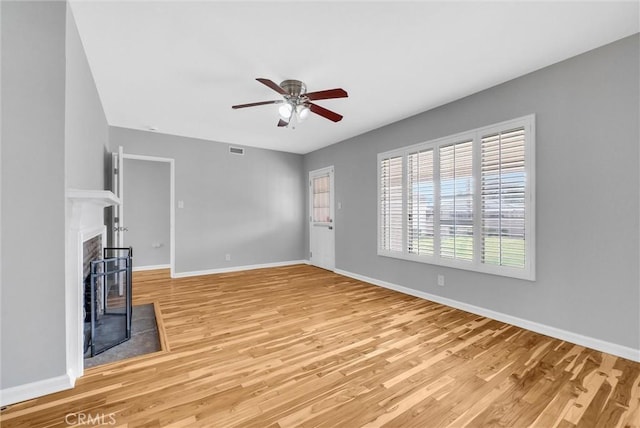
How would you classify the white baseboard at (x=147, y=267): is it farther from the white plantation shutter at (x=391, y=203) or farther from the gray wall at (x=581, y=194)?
the gray wall at (x=581, y=194)

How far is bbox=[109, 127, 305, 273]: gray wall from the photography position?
16.6ft

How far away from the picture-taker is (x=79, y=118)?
7.49 feet

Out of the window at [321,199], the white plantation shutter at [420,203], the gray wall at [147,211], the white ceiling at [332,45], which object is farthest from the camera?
the window at [321,199]

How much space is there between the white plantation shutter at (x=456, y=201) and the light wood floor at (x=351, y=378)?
0.83 meters

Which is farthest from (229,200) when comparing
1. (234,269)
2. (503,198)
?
(503,198)

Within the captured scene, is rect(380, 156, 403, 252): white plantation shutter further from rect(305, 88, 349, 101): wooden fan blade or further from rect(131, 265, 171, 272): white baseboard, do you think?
rect(131, 265, 171, 272): white baseboard

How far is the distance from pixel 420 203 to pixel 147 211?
5.39 m

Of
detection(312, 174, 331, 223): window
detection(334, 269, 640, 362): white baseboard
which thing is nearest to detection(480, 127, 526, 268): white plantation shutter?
detection(334, 269, 640, 362): white baseboard

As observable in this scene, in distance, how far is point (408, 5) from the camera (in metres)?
1.89

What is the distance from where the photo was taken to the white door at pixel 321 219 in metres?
5.69

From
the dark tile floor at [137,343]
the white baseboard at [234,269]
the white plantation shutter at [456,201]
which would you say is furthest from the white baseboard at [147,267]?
the white plantation shutter at [456,201]

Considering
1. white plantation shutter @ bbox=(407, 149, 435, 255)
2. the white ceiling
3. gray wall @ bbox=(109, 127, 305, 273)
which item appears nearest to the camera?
the white ceiling

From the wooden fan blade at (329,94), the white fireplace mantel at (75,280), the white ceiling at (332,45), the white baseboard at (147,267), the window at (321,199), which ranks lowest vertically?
the white baseboard at (147,267)

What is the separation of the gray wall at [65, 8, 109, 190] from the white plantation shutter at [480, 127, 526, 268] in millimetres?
3740
